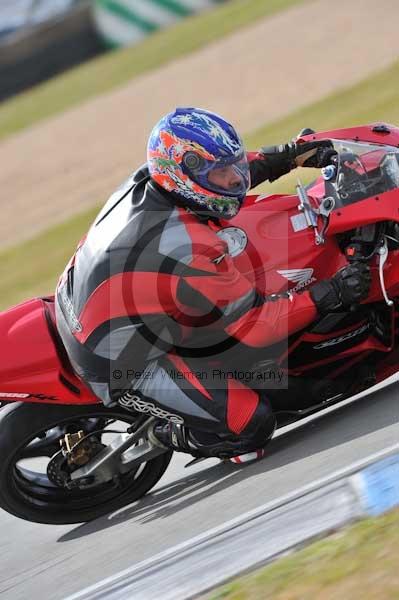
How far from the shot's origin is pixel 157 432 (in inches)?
184

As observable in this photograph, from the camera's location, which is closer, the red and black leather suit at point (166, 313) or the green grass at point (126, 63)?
the red and black leather suit at point (166, 313)

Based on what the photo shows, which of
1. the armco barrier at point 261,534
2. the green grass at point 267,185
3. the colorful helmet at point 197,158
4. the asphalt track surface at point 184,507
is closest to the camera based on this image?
the armco barrier at point 261,534

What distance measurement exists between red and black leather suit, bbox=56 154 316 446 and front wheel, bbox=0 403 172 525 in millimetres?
274

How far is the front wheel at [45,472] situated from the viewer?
4.52 m

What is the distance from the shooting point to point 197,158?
421 centimetres

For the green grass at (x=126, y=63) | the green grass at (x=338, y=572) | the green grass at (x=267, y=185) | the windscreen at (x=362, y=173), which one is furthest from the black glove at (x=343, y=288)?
the green grass at (x=126, y=63)

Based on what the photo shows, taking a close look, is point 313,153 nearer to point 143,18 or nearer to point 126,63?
point 126,63

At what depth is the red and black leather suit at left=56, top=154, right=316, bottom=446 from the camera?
4238 millimetres

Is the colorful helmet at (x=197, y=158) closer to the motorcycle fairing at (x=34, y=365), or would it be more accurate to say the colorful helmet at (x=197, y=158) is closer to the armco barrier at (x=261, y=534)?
the motorcycle fairing at (x=34, y=365)

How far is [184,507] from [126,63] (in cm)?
1768

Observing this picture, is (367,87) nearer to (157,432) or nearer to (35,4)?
(157,432)

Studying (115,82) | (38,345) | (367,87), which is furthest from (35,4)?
(38,345)

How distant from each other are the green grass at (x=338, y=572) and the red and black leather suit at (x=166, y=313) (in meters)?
1.17

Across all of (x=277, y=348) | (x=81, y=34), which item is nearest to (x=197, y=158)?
(x=277, y=348)
